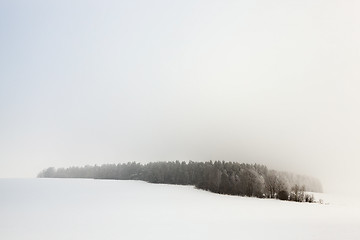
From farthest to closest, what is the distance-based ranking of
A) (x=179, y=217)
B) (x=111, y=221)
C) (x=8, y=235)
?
(x=179, y=217), (x=111, y=221), (x=8, y=235)

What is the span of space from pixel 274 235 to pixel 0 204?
148 ft

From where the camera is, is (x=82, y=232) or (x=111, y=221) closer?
(x=82, y=232)

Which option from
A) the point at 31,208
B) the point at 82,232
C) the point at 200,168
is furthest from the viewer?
the point at 200,168

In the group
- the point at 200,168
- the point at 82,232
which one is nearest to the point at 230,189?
the point at 200,168

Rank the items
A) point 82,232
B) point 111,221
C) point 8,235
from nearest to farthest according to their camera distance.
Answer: point 8,235
point 82,232
point 111,221

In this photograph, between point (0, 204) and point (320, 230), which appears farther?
point (0, 204)

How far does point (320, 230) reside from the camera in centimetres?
3475

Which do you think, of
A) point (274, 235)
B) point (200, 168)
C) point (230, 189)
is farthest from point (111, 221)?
point (200, 168)

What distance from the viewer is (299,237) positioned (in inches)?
1181

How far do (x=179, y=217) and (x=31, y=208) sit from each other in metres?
24.3

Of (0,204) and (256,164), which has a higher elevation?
(256,164)

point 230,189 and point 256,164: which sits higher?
point 256,164

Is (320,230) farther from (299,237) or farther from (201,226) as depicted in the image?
(201,226)

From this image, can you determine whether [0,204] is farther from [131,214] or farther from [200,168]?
[200,168]
